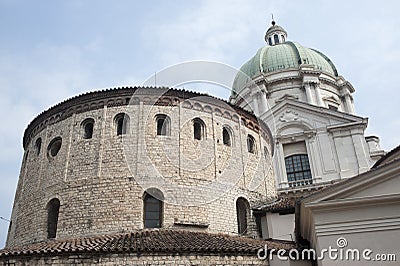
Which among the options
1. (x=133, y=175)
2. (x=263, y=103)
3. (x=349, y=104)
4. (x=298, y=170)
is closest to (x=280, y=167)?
(x=298, y=170)

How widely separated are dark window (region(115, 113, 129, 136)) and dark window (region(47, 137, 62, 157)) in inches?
122

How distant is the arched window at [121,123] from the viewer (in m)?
16.8

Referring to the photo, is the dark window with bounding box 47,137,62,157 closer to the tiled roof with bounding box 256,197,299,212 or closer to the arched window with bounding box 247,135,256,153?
the arched window with bounding box 247,135,256,153

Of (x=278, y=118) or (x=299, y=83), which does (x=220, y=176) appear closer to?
(x=278, y=118)

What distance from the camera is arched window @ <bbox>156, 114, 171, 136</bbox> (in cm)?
1697

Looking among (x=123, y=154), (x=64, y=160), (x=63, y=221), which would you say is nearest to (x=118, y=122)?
(x=123, y=154)

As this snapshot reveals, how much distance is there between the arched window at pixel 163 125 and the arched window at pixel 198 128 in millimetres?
1410

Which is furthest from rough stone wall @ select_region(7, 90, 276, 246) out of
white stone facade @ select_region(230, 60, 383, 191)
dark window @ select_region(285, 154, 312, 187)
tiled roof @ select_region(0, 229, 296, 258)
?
white stone facade @ select_region(230, 60, 383, 191)

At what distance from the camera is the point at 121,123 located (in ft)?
56.3

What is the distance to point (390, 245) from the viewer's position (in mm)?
9805

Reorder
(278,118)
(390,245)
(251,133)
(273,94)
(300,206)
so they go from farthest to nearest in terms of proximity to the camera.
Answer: (273,94) → (278,118) → (251,133) → (300,206) → (390,245)

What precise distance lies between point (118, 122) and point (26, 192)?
19.0ft

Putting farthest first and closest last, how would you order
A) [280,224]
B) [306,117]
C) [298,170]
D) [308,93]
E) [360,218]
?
[308,93] → [306,117] → [298,170] → [280,224] → [360,218]

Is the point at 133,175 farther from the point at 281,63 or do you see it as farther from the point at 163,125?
the point at 281,63
